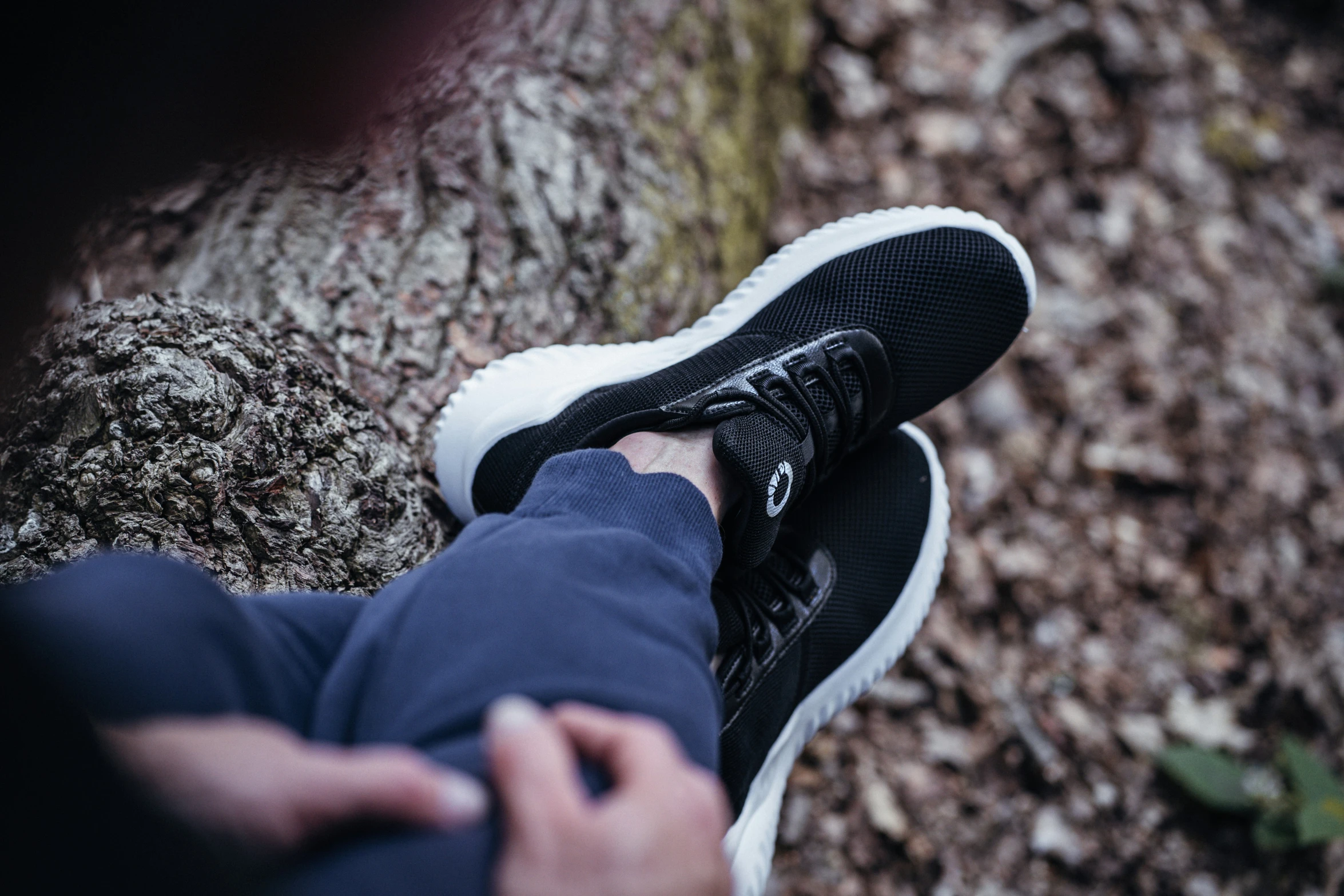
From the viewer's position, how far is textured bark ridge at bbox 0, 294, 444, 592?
105 centimetres

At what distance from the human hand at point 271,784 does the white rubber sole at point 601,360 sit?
0.76 metres

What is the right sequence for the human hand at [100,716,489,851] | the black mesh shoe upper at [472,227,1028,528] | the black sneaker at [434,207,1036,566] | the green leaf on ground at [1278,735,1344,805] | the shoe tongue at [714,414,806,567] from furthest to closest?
the green leaf on ground at [1278,735,1344,805] → the black mesh shoe upper at [472,227,1028,528] → the black sneaker at [434,207,1036,566] → the shoe tongue at [714,414,806,567] → the human hand at [100,716,489,851]

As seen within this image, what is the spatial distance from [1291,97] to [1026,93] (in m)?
1.08

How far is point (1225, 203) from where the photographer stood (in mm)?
2480

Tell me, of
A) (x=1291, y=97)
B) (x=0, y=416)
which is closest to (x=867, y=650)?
(x=0, y=416)

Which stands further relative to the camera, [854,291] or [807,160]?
[807,160]

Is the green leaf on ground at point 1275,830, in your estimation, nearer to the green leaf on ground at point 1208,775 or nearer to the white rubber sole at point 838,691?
the green leaf on ground at point 1208,775

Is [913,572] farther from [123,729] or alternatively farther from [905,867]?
[123,729]

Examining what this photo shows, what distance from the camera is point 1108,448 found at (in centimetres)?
213

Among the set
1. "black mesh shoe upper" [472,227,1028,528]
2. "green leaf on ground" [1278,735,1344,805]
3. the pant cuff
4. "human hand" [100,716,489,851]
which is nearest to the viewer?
"human hand" [100,716,489,851]

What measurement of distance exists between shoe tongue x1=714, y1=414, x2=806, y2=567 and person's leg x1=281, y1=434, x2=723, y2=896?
245mm

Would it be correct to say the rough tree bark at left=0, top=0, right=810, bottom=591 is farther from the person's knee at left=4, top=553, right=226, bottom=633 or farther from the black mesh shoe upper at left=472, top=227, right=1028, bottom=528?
the person's knee at left=4, top=553, right=226, bottom=633

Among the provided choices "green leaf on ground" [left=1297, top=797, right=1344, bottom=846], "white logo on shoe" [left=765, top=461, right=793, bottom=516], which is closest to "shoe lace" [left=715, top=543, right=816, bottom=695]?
"white logo on shoe" [left=765, top=461, right=793, bottom=516]

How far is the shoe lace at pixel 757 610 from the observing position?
1354 millimetres
